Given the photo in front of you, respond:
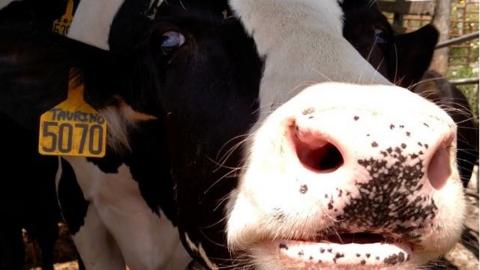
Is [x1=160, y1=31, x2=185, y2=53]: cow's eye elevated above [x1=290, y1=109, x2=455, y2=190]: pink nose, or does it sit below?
below

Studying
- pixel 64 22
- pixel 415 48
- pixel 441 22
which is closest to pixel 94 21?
pixel 64 22

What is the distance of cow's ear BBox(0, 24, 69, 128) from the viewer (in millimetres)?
2494

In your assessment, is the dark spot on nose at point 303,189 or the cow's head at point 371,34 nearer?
the dark spot on nose at point 303,189

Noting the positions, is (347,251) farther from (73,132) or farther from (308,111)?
(73,132)

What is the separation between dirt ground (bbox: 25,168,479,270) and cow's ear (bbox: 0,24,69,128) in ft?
10.4

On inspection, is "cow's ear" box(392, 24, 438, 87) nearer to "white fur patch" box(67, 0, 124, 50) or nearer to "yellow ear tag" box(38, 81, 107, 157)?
"white fur patch" box(67, 0, 124, 50)

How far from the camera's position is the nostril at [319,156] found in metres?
1.52

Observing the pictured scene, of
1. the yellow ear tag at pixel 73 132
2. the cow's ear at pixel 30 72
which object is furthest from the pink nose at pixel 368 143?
the yellow ear tag at pixel 73 132

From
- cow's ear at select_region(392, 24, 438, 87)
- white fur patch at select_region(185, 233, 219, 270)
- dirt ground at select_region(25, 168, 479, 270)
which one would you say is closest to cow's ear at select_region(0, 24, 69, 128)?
white fur patch at select_region(185, 233, 219, 270)

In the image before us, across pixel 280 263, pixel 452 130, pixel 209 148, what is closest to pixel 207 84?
pixel 209 148

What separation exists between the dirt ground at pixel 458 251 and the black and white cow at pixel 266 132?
115 inches

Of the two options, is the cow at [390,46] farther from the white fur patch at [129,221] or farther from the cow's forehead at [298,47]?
the white fur patch at [129,221]

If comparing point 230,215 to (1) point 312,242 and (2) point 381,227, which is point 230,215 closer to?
(1) point 312,242

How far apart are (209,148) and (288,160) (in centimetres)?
67
